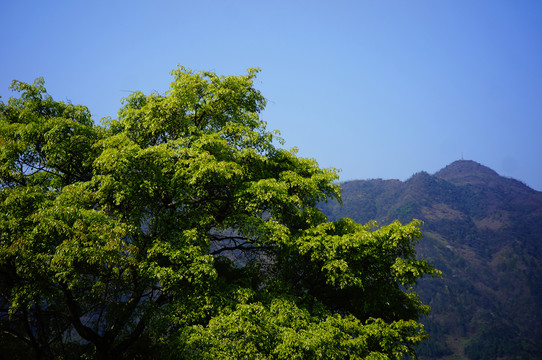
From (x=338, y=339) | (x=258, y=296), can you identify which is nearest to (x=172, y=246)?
(x=258, y=296)

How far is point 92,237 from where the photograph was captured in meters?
9.56

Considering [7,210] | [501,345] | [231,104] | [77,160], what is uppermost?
[231,104]

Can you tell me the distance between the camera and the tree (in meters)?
9.95

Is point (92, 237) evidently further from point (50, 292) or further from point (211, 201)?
point (211, 201)

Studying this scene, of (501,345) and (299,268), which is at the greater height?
(299,268)

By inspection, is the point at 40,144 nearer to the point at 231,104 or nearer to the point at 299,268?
the point at 231,104

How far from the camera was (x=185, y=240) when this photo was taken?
1127 cm

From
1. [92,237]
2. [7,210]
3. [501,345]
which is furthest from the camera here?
[501,345]

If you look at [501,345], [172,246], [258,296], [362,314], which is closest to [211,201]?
[172,246]

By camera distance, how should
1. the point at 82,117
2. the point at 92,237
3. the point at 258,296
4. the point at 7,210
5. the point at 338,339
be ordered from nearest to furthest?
the point at 92,237 → the point at 7,210 → the point at 338,339 → the point at 258,296 → the point at 82,117

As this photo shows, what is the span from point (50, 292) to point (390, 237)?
10.1 metres

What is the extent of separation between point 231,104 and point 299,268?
6.73m

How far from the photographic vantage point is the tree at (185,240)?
32.6 feet

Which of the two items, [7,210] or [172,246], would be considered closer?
[7,210]
